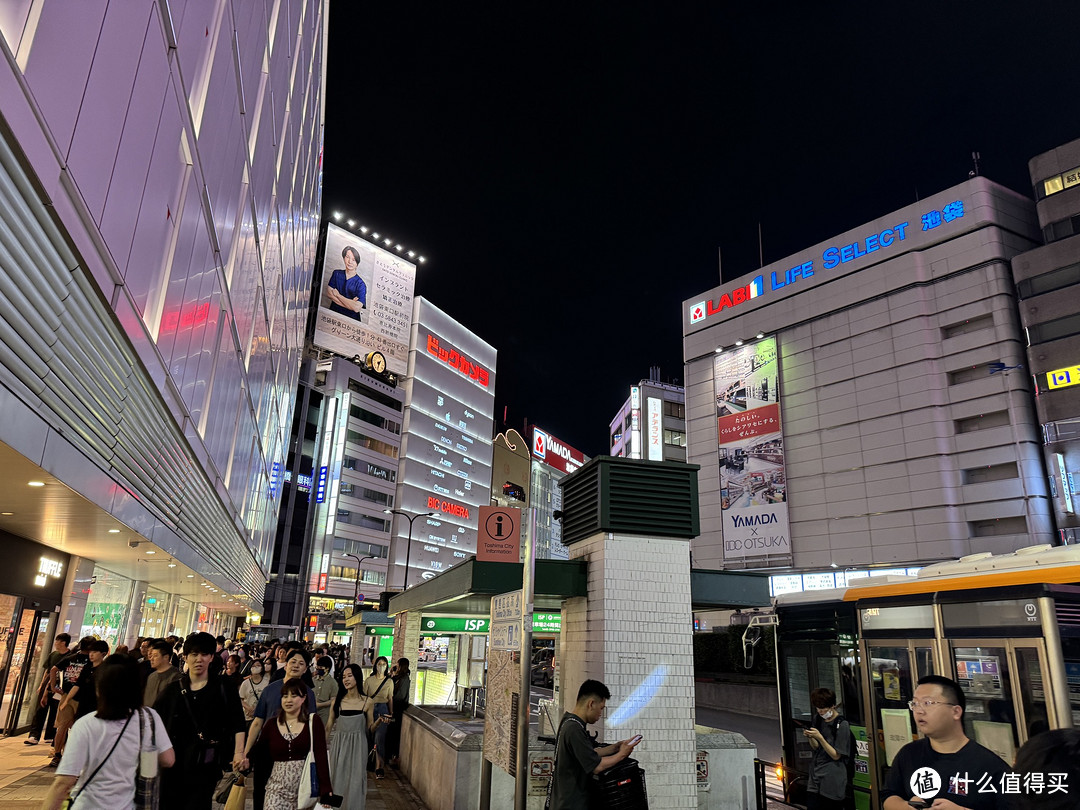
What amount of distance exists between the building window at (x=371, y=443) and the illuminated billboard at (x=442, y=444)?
196cm

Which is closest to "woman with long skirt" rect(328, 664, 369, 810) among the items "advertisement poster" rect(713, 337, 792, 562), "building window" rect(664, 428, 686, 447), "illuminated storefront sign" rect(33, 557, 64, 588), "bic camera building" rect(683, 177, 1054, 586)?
"illuminated storefront sign" rect(33, 557, 64, 588)

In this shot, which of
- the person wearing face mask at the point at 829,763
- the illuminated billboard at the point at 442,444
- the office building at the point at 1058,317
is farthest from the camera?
the illuminated billboard at the point at 442,444

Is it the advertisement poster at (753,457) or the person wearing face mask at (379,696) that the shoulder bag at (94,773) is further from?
the advertisement poster at (753,457)

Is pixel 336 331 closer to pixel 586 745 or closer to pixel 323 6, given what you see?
pixel 323 6

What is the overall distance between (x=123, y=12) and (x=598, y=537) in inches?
282

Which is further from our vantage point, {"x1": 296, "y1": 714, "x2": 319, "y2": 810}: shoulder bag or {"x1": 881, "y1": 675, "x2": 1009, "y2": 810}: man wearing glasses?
{"x1": 296, "y1": 714, "x2": 319, "y2": 810}: shoulder bag

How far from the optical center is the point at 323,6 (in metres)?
27.6

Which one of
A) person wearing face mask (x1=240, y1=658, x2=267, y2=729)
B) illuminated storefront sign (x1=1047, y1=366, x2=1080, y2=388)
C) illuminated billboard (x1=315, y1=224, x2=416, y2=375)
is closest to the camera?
person wearing face mask (x1=240, y1=658, x2=267, y2=729)

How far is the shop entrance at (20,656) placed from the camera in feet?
39.0

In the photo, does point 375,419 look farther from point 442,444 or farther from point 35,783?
point 35,783

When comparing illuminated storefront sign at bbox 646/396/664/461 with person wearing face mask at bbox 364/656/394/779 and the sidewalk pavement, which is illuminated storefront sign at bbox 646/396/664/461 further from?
person wearing face mask at bbox 364/656/394/779

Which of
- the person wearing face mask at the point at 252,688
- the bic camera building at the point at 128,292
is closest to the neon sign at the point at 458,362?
the bic camera building at the point at 128,292

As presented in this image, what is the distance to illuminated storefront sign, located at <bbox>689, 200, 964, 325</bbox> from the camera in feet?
176

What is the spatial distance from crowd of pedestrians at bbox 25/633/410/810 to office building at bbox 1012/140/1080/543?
4783cm
